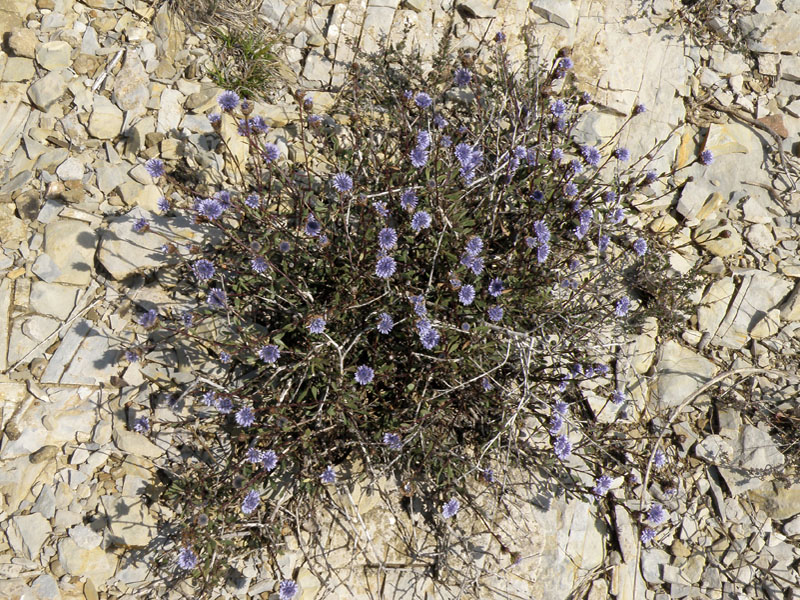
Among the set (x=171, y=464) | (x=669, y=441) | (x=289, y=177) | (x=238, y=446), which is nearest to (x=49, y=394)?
(x=171, y=464)

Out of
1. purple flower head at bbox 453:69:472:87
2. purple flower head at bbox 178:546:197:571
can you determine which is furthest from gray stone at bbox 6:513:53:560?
purple flower head at bbox 453:69:472:87

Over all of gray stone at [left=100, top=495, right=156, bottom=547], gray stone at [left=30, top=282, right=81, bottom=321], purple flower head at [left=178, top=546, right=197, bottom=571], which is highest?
gray stone at [left=30, top=282, right=81, bottom=321]

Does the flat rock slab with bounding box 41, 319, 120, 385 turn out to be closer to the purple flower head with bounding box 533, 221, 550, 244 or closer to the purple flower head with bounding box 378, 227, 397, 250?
the purple flower head with bounding box 378, 227, 397, 250

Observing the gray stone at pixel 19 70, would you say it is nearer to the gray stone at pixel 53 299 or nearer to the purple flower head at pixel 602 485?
the gray stone at pixel 53 299

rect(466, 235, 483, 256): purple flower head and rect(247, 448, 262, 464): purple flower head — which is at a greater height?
rect(466, 235, 483, 256): purple flower head

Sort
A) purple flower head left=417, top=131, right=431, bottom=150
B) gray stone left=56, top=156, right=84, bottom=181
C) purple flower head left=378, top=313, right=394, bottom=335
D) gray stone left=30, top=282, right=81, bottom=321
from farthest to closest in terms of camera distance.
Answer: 1. gray stone left=56, top=156, right=84, bottom=181
2. gray stone left=30, top=282, right=81, bottom=321
3. purple flower head left=417, top=131, right=431, bottom=150
4. purple flower head left=378, top=313, right=394, bottom=335

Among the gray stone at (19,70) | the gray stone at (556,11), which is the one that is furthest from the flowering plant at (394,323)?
the gray stone at (19,70)
